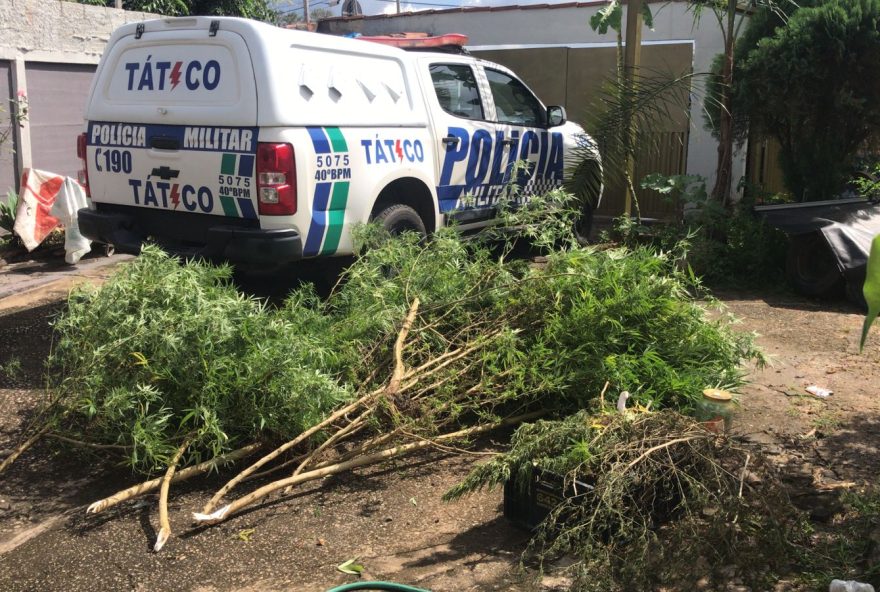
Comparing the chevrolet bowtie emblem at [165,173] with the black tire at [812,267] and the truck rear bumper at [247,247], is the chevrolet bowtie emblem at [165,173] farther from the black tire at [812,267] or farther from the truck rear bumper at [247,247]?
the black tire at [812,267]

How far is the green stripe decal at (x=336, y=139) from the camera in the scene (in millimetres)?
6402

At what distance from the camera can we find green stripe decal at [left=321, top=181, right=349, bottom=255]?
643 centimetres

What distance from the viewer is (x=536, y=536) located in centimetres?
362

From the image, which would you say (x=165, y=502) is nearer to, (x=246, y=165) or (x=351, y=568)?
(x=351, y=568)

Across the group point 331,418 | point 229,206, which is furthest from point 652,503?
point 229,206

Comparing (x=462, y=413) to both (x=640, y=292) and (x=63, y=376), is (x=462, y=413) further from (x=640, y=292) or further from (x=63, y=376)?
(x=63, y=376)

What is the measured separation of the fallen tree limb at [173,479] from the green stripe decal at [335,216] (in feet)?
7.45

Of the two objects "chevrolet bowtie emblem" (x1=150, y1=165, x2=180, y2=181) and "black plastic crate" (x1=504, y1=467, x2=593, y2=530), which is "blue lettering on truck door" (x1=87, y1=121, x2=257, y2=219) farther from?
"black plastic crate" (x1=504, y1=467, x2=593, y2=530)

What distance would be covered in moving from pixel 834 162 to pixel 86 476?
25.6 feet

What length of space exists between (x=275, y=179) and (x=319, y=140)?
480 millimetres

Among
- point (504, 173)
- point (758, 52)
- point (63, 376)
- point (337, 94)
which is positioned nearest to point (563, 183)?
point (504, 173)

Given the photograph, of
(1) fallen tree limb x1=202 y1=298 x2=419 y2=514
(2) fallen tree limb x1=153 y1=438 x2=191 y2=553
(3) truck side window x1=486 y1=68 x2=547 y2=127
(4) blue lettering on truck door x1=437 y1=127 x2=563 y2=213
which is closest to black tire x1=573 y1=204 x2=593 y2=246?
(4) blue lettering on truck door x1=437 y1=127 x2=563 y2=213

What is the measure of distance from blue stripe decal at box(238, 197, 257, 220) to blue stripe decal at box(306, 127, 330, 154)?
599 millimetres

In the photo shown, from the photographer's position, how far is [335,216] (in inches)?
255
